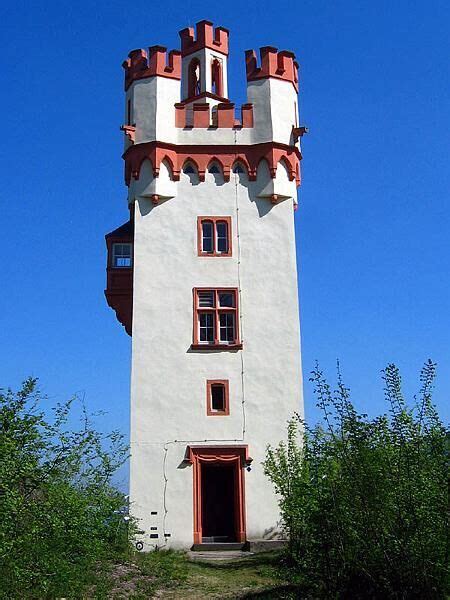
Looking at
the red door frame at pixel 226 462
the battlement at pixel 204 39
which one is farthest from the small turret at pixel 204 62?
the red door frame at pixel 226 462

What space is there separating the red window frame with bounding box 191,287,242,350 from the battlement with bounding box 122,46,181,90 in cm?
841

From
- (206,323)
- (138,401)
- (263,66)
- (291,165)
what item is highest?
(263,66)

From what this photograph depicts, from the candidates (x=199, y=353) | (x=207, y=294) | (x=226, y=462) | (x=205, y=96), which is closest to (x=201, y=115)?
(x=205, y=96)

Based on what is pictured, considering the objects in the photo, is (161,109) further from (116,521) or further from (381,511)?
(381,511)

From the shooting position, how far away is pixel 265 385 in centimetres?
2411

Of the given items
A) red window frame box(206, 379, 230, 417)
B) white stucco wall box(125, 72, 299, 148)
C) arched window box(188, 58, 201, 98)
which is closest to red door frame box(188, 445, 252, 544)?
red window frame box(206, 379, 230, 417)

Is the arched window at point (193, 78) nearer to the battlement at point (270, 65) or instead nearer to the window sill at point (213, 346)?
the battlement at point (270, 65)

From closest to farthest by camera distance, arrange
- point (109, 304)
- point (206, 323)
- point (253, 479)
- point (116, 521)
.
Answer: point (116, 521), point (253, 479), point (206, 323), point (109, 304)

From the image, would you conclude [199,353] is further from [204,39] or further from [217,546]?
[204,39]

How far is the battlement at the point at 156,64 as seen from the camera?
26.7m

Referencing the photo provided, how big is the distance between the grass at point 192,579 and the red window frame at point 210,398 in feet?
15.0

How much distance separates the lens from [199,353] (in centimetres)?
2423

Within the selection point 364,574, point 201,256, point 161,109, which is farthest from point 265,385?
point 364,574

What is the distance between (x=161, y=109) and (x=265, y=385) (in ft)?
35.2
